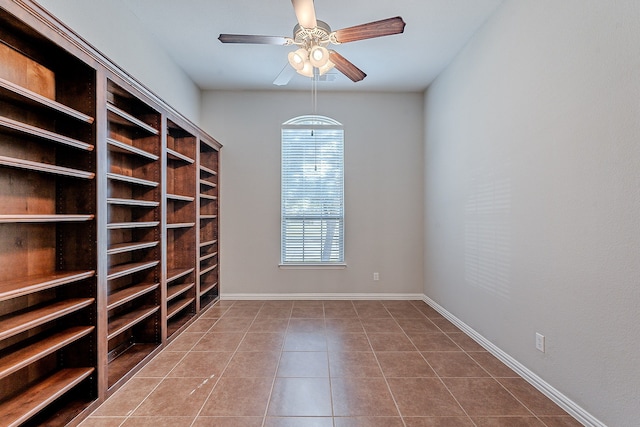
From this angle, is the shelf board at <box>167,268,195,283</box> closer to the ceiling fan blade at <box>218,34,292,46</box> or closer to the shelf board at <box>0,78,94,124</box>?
the shelf board at <box>0,78,94,124</box>

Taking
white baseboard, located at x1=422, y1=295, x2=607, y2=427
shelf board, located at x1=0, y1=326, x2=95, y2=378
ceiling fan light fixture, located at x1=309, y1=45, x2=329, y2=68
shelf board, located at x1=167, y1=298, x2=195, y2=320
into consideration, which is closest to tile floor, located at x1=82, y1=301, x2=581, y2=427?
white baseboard, located at x1=422, y1=295, x2=607, y2=427

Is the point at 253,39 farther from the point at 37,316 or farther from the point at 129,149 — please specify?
the point at 37,316

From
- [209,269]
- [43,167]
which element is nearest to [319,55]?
[43,167]

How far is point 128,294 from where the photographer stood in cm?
238

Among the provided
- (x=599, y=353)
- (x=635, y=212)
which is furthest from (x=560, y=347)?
(x=635, y=212)

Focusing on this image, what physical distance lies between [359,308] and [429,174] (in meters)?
2.14

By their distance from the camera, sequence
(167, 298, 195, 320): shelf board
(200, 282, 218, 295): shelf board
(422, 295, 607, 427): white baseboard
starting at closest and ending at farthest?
(422, 295, 607, 427): white baseboard
(167, 298, 195, 320): shelf board
(200, 282, 218, 295): shelf board

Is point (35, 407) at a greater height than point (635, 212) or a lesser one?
lesser

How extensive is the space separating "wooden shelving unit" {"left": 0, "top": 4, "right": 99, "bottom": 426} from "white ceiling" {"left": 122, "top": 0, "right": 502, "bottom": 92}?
4.42ft

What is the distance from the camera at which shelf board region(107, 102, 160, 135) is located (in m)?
2.15

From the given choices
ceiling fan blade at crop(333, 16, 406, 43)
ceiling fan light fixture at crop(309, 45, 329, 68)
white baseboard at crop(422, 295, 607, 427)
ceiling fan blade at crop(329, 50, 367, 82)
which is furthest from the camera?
ceiling fan blade at crop(329, 50, 367, 82)

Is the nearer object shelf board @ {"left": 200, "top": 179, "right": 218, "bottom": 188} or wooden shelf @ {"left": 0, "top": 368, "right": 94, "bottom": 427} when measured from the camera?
wooden shelf @ {"left": 0, "top": 368, "right": 94, "bottom": 427}

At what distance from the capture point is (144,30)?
299 cm

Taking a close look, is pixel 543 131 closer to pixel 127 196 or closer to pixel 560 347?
pixel 560 347
